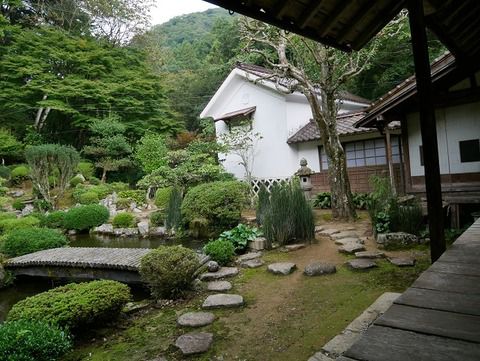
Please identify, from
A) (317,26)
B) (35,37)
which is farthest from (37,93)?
(317,26)

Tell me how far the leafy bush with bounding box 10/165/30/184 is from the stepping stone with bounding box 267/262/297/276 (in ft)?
49.2

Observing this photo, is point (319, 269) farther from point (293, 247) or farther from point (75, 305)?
point (75, 305)

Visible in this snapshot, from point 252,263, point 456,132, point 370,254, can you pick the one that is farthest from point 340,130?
point 252,263

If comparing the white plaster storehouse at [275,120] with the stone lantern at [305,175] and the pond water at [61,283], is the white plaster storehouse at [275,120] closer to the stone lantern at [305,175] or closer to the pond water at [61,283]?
the stone lantern at [305,175]

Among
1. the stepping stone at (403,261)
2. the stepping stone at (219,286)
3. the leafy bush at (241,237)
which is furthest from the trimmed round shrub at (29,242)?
the stepping stone at (403,261)

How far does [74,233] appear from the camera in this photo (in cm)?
1097

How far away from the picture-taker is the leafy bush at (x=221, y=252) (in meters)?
5.85

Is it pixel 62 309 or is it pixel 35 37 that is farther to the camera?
pixel 35 37

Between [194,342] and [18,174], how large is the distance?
16415 millimetres

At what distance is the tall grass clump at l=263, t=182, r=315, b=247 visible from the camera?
6.54m

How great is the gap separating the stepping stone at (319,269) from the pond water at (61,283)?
8.86 ft

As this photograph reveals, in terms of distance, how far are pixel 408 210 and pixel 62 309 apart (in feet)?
18.5

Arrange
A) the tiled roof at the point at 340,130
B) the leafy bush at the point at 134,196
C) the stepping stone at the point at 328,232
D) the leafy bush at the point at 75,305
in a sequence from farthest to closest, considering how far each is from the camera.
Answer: the leafy bush at the point at 134,196 < the tiled roof at the point at 340,130 < the stepping stone at the point at 328,232 < the leafy bush at the point at 75,305

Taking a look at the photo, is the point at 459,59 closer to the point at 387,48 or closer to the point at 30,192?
the point at 387,48
